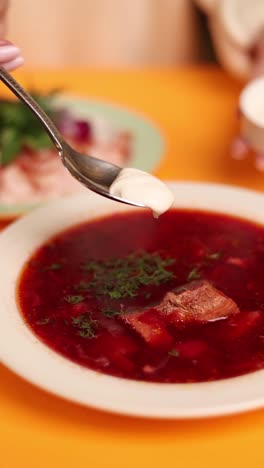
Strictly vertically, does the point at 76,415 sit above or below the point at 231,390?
below

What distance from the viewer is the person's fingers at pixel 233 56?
2.98m

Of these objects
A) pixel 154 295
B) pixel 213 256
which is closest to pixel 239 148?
pixel 213 256

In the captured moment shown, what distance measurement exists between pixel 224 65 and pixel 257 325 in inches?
75.8

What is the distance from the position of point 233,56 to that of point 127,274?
1.67m

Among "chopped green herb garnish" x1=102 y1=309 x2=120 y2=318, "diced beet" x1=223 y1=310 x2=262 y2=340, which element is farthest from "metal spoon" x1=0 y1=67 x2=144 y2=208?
"diced beet" x1=223 y1=310 x2=262 y2=340

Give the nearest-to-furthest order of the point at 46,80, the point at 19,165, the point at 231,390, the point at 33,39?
1. the point at 231,390
2. the point at 19,165
3. the point at 46,80
4. the point at 33,39

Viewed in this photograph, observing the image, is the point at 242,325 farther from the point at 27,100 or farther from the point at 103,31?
the point at 103,31

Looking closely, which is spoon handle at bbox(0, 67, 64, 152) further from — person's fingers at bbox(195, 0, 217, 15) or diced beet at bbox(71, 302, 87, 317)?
person's fingers at bbox(195, 0, 217, 15)

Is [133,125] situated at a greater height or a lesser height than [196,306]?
lesser

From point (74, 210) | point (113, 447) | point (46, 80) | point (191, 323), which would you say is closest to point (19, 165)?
point (74, 210)

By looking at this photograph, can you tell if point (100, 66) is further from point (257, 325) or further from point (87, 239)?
point (257, 325)

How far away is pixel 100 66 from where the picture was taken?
3.44 m

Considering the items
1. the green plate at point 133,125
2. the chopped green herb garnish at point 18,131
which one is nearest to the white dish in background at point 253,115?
the green plate at point 133,125

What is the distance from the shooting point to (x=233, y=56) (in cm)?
298
